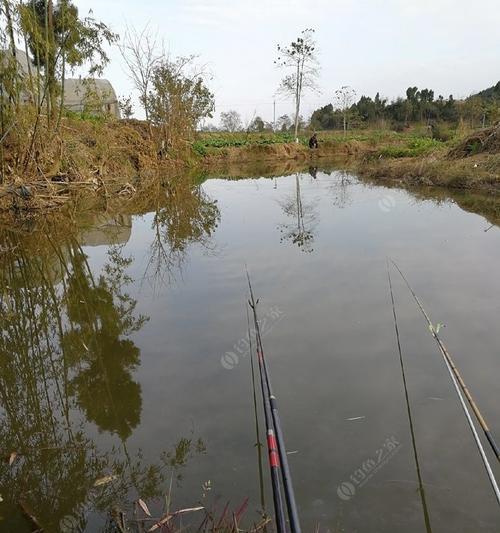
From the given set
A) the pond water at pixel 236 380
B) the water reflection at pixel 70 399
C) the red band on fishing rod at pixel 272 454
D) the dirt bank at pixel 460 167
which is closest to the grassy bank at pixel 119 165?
the dirt bank at pixel 460 167

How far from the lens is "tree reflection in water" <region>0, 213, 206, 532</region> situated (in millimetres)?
2262

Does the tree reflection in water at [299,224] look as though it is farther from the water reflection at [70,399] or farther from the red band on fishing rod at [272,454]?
the red band on fishing rod at [272,454]

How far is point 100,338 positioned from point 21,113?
337 inches

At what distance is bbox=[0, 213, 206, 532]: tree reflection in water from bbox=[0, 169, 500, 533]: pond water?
0.01 meters

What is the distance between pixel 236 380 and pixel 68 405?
48.5 inches

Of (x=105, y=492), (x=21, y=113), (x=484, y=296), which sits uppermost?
(x=21, y=113)

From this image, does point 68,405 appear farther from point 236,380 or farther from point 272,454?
point 272,454

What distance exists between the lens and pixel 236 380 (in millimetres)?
3359

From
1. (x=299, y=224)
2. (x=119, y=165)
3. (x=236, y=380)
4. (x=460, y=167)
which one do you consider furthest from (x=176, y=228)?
(x=460, y=167)

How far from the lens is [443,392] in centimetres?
303

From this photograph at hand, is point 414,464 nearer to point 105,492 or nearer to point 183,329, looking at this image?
point 105,492

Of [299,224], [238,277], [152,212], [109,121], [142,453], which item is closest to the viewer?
[142,453]

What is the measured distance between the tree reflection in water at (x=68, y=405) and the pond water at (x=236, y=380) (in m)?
0.01

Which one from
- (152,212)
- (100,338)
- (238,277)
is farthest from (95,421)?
(152,212)
